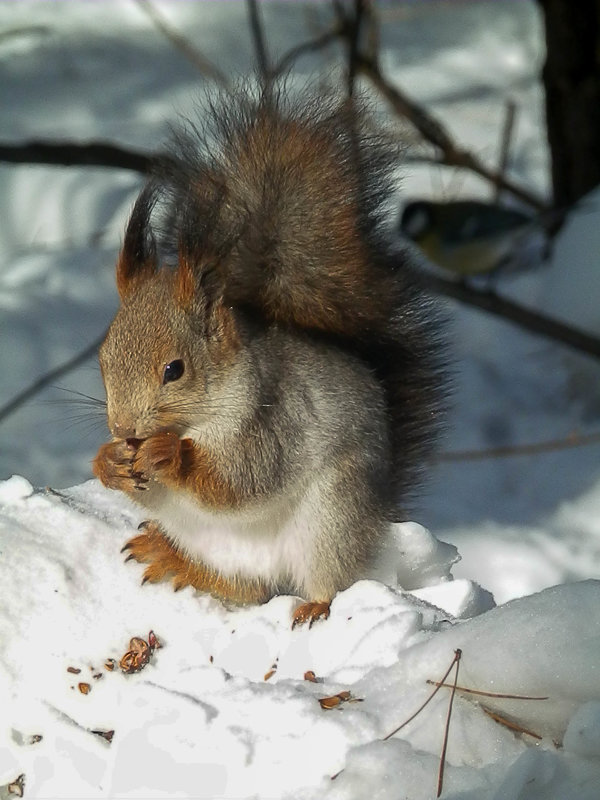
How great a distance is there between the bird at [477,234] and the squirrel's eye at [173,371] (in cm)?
211

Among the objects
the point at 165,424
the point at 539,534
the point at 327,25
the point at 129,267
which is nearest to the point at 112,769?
the point at 165,424

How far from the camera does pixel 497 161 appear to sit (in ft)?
11.8

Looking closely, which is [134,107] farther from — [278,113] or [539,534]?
[278,113]

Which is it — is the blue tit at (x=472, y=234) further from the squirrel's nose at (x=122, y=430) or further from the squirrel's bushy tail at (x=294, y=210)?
the squirrel's nose at (x=122, y=430)

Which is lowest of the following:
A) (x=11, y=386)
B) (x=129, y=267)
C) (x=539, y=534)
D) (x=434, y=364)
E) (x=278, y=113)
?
(x=539, y=534)

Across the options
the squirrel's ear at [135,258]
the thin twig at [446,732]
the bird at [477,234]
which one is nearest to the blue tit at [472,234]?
the bird at [477,234]

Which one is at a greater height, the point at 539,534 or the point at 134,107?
the point at 134,107

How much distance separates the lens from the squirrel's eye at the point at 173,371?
1096mm

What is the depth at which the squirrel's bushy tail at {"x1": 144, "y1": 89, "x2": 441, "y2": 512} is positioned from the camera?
117cm

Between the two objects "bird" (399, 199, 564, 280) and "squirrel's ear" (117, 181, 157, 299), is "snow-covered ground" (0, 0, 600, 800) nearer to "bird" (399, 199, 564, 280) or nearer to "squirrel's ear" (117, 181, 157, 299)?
"squirrel's ear" (117, 181, 157, 299)

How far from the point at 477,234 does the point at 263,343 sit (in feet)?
7.09

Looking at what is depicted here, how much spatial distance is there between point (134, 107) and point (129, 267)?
264cm

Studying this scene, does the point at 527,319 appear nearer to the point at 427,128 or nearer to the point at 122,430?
the point at 427,128

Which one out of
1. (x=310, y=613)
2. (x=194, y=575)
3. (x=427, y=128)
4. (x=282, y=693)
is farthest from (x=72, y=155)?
(x=282, y=693)
